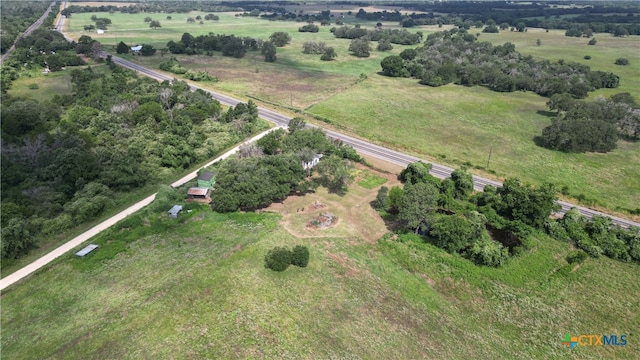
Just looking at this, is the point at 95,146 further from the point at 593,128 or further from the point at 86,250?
the point at 593,128

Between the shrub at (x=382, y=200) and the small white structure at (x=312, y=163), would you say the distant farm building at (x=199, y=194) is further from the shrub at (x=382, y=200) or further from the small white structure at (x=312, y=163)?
the shrub at (x=382, y=200)

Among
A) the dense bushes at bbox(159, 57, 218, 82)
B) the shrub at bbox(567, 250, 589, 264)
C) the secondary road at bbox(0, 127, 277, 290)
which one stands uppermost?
the dense bushes at bbox(159, 57, 218, 82)

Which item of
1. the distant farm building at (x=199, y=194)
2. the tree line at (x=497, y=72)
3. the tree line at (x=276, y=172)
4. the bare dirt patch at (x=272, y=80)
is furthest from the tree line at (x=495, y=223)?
the tree line at (x=497, y=72)

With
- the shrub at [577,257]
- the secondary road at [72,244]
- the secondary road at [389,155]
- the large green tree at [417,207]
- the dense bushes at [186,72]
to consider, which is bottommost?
the secondary road at [72,244]

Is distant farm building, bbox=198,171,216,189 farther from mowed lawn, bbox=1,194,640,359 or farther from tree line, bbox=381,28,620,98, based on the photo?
tree line, bbox=381,28,620,98

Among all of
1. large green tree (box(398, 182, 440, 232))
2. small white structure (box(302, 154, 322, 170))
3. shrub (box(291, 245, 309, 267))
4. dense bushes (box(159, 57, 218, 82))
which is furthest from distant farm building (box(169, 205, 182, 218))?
dense bushes (box(159, 57, 218, 82))

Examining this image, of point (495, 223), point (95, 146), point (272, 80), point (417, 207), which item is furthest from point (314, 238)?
point (272, 80)
